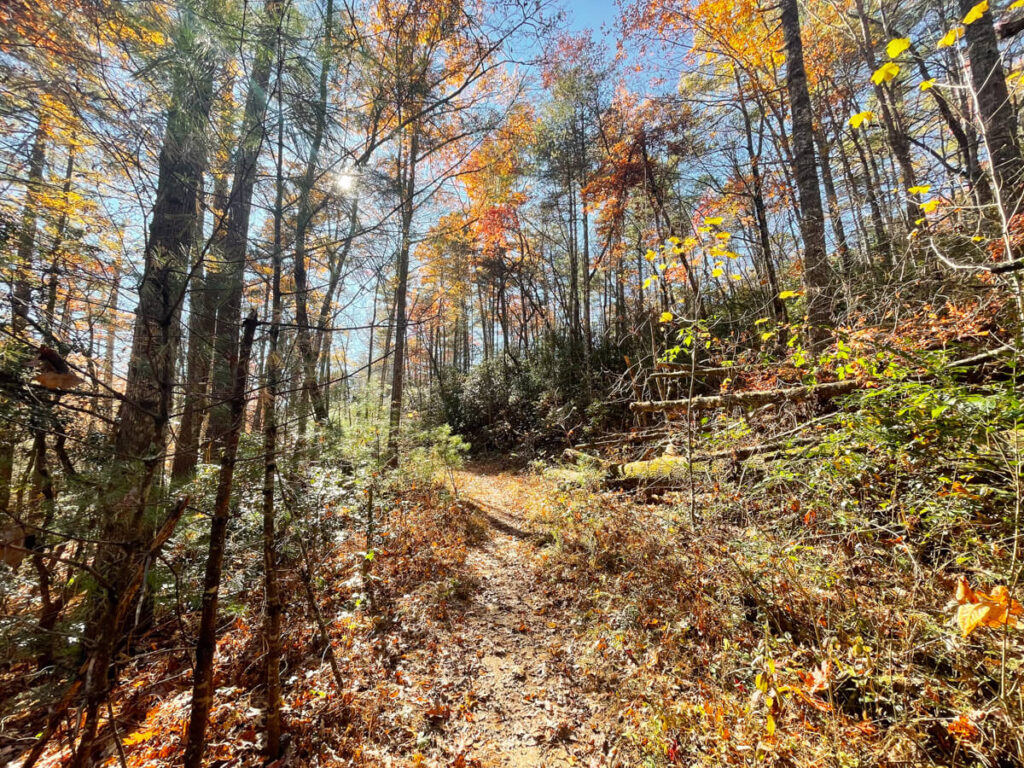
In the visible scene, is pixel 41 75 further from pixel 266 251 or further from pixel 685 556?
pixel 685 556

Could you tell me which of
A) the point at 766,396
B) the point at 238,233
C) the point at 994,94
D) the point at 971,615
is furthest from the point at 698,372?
the point at 238,233

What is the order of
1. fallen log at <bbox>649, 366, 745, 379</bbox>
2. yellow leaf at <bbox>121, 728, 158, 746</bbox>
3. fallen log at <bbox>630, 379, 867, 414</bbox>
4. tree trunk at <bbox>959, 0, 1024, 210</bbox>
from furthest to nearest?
1. fallen log at <bbox>649, 366, 745, 379</bbox>
2. tree trunk at <bbox>959, 0, 1024, 210</bbox>
3. fallen log at <bbox>630, 379, 867, 414</bbox>
4. yellow leaf at <bbox>121, 728, 158, 746</bbox>

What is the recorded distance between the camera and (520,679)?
3.13m

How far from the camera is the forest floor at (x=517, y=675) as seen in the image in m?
2.51

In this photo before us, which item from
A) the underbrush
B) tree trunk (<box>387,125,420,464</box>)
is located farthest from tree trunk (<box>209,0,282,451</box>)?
the underbrush

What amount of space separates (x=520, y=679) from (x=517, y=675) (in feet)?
0.16

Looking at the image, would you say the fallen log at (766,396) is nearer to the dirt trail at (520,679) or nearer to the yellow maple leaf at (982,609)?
the yellow maple leaf at (982,609)

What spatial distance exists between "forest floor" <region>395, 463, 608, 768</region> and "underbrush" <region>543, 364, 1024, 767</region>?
28 centimetres

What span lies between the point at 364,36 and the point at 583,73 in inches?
486

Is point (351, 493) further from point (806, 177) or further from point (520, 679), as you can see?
point (806, 177)

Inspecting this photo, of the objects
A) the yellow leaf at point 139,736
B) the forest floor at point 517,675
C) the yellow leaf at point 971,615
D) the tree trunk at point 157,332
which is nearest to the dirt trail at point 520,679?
the forest floor at point 517,675

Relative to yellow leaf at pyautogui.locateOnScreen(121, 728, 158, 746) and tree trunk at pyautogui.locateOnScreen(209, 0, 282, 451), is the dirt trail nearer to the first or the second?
yellow leaf at pyautogui.locateOnScreen(121, 728, 158, 746)

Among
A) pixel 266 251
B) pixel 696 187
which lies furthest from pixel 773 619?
pixel 696 187

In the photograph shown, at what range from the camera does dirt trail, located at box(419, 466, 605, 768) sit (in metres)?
2.50
